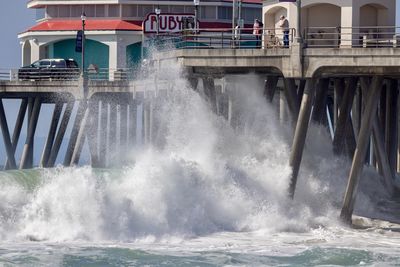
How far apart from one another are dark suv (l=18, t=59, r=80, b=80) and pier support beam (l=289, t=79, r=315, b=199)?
95.8 ft

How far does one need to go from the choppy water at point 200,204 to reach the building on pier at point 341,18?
3276mm

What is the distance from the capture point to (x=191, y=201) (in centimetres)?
5025

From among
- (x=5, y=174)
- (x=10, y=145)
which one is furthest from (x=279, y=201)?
(x=10, y=145)

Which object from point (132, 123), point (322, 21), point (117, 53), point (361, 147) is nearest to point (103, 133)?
point (132, 123)

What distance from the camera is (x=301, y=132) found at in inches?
1971

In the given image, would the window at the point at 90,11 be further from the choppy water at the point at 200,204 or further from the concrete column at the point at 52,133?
the choppy water at the point at 200,204

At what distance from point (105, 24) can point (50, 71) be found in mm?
11332

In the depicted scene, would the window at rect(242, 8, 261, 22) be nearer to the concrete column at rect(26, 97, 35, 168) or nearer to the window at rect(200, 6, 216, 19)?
the window at rect(200, 6, 216, 19)

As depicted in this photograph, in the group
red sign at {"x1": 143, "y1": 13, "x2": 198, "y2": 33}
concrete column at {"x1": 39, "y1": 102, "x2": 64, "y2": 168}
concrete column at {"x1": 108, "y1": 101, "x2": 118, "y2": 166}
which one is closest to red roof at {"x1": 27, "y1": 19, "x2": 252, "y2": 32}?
concrete column at {"x1": 108, "y1": 101, "x2": 118, "y2": 166}

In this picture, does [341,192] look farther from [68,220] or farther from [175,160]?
[68,220]

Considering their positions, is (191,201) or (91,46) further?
(91,46)

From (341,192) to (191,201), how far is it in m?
5.81

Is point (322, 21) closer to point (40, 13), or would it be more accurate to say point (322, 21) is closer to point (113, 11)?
point (113, 11)

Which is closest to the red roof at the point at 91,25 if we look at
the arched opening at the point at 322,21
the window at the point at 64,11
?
the window at the point at 64,11
